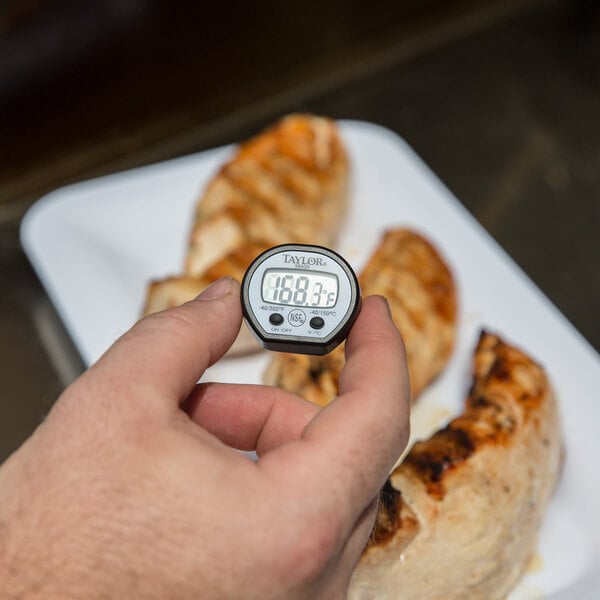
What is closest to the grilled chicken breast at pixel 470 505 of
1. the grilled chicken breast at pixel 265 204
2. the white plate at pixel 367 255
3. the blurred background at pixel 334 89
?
the white plate at pixel 367 255

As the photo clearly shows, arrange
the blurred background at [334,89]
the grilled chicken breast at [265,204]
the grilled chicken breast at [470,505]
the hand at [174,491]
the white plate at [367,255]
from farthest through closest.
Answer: the blurred background at [334,89] < the grilled chicken breast at [265,204] < the white plate at [367,255] < the grilled chicken breast at [470,505] < the hand at [174,491]

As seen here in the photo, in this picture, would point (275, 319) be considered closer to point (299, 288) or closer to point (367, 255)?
point (299, 288)

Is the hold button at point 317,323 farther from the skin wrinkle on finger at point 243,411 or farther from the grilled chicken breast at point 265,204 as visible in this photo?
the grilled chicken breast at point 265,204

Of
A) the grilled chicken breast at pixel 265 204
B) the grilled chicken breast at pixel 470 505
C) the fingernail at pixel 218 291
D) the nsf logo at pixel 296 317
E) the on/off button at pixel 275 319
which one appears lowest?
the grilled chicken breast at pixel 470 505

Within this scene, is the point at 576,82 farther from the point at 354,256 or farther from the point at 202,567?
the point at 202,567

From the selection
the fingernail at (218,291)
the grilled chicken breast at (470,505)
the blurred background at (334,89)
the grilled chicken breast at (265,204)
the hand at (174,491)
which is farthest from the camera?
the blurred background at (334,89)

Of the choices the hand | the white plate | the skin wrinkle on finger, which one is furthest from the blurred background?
the hand
